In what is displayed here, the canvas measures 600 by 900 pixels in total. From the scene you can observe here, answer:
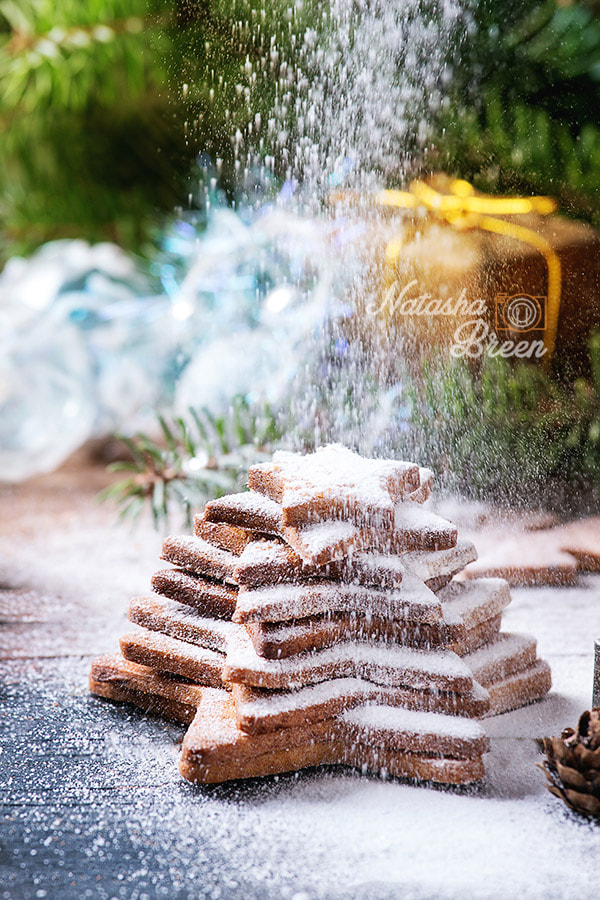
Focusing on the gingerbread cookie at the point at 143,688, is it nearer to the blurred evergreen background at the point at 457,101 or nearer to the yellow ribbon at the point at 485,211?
the blurred evergreen background at the point at 457,101

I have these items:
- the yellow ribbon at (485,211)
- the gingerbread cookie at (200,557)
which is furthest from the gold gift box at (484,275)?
the gingerbread cookie at (200,557)

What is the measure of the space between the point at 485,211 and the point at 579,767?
0.71 meters

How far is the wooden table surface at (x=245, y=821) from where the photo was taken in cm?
58

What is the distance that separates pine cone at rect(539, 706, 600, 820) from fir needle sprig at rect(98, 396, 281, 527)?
0.63 metres

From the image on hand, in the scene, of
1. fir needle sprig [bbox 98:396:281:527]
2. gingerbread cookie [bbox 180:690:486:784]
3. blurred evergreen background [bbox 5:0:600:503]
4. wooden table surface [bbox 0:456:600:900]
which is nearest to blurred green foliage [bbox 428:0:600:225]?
blurred evergreen background [bbox 5:0:600:503]

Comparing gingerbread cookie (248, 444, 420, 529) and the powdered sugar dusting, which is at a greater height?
gingerbread cookie (248, 444, 420, 529)

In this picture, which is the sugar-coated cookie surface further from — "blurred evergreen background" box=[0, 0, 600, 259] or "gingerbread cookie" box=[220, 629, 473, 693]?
"blurred evergreen background" box=[0, 0, 600, 259]

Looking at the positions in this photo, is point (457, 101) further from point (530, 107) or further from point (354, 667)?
point (354, 667)

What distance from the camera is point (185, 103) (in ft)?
4.27

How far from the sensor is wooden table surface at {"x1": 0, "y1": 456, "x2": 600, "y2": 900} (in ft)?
1.91

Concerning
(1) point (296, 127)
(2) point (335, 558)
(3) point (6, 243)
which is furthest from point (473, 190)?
(3) point (6, 243)

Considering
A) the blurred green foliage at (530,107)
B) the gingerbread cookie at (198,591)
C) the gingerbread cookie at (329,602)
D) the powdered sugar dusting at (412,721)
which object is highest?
the blurred green foliage at (530,107)

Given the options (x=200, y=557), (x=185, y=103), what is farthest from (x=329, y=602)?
(x=185, y=103)

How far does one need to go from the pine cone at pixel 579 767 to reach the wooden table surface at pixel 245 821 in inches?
0.5
